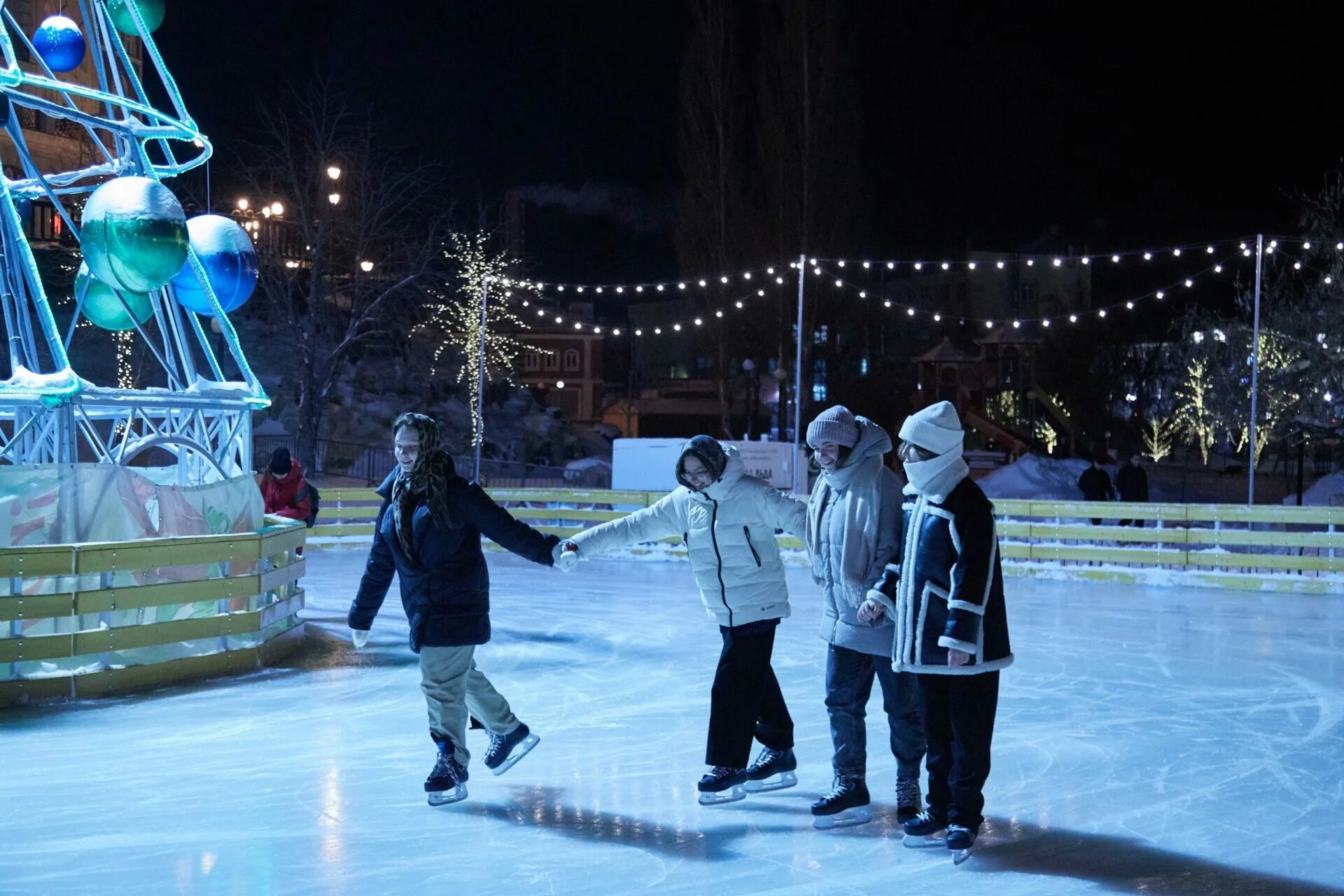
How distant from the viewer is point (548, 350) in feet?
162

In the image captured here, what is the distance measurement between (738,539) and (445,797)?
1.55 metres

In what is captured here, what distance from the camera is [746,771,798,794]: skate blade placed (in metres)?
5.32

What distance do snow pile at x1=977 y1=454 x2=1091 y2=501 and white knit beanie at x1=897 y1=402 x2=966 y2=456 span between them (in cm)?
2129

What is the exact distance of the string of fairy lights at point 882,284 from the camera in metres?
21.5

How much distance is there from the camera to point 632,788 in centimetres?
545

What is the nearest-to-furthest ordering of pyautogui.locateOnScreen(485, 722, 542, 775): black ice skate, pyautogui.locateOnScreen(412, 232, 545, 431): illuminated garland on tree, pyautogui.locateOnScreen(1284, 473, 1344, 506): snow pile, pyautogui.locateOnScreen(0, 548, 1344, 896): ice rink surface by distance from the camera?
1. pyautogui.locateOnScreen(0, 548, 1344, 896): ice rink surface
2. pyautogui.locateOnScreen(485, 722, 542, 775): black ice skate
3. pyautogui.locateOnScreen(1284, 473, 1344, 506): snow pile
4. pyautogui.locateOnScreen(412, 232, 545, 431): illuminated garland on tree

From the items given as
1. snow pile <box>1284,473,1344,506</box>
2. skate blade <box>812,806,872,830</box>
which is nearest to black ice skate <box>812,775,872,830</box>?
skate blade <box>812,806,872,830</box>

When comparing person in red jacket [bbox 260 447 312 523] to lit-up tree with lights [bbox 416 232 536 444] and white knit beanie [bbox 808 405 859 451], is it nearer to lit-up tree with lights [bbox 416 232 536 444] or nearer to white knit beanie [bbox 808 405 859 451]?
white knit beanie [bbox 808 405 859 451]

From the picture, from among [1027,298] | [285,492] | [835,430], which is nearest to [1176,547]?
[285,492]

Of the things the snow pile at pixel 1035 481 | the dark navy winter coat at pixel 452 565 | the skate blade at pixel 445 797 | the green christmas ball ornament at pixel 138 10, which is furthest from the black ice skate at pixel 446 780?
the snow pile at pixel 1035 481

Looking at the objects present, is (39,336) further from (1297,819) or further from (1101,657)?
(1297,819)

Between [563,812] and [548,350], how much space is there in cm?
4476

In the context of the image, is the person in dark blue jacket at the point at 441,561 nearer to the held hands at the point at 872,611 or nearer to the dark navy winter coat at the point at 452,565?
the dark navy winter coat at the point at 452,565

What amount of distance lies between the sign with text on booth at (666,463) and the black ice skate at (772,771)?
1293 cm
